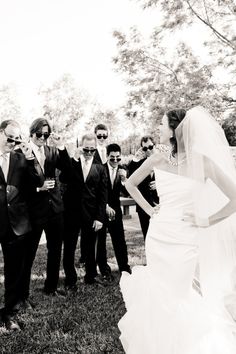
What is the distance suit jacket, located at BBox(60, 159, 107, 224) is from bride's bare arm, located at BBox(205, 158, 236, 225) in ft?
10.4

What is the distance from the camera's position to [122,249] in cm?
617

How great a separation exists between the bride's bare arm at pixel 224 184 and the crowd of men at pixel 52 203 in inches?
89.9

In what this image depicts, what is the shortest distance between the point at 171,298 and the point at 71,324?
1.82 metres

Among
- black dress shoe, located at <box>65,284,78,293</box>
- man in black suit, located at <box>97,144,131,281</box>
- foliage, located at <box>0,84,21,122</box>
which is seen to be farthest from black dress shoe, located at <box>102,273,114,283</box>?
foliage, located at <box>0,84,21,122</box>

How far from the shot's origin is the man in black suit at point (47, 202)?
4.91 m

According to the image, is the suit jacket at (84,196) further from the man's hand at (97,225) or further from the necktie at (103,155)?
the necktie at (103,155)

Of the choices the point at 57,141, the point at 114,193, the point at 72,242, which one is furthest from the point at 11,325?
the point at 114,193

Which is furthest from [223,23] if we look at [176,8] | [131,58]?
[131,58]

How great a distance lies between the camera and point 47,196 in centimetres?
505

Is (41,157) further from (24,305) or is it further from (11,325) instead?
(11,325)

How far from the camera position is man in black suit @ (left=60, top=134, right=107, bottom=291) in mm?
5660

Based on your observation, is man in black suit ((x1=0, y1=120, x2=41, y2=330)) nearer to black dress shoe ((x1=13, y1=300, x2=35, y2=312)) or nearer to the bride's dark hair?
black dress shoe ((x1=13, y1=300, x2=35, y2=312))

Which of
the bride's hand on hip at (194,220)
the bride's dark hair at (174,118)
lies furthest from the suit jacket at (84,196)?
the bride's hand on hip at (194,220)

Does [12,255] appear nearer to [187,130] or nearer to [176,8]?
[187,130]
